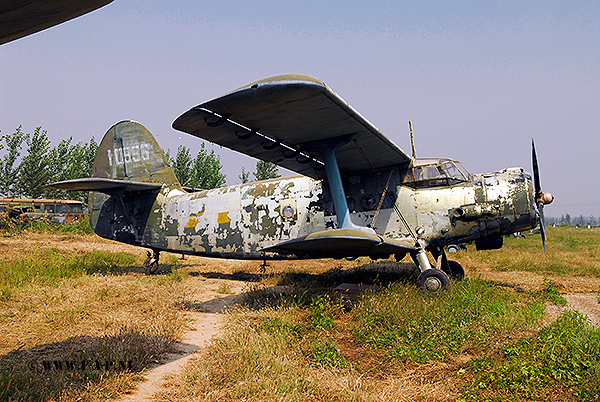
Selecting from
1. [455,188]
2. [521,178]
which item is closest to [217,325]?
[455,188]

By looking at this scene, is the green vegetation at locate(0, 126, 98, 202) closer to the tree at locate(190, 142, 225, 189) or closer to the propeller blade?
the tree at locate(190, 142, 225, 189)

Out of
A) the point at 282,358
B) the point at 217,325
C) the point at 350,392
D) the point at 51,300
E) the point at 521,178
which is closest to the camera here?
the point at 350,392

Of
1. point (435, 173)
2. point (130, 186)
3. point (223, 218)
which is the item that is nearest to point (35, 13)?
→ point (435, 173)

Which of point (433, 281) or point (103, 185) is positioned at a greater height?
point (103, 185)

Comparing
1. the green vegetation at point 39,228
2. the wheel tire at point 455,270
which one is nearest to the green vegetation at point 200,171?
the green vegetation at point 39,228

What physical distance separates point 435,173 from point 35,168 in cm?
4827

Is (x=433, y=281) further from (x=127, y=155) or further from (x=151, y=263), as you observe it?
(x=127, y=155)

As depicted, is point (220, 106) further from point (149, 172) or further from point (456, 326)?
point (149, 172)

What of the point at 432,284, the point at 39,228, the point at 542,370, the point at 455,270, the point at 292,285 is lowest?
the point at 455,270

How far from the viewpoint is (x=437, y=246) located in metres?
8.71

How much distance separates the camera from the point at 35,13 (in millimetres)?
1968

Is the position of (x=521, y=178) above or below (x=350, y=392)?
above

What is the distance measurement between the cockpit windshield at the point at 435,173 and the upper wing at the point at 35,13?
7.95 m

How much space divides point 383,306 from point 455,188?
4.01 metres
